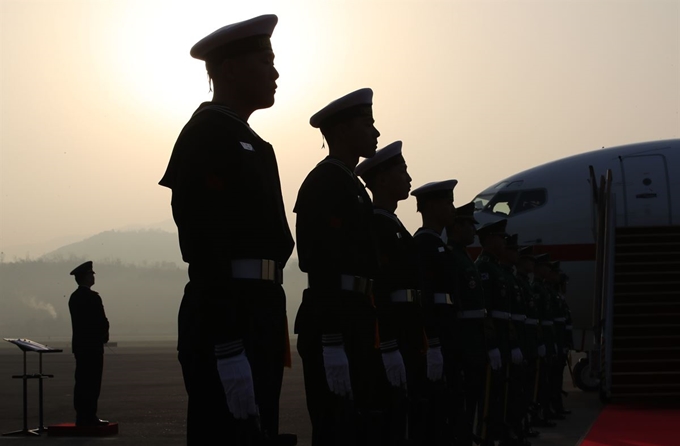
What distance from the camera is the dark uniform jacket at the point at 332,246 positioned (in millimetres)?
5012

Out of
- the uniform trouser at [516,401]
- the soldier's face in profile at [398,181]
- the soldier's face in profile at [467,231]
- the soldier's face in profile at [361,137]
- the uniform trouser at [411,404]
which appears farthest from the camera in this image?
the uniform trouser at [516,401]

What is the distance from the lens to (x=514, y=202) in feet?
59.4

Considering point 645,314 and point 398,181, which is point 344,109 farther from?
point 645,314

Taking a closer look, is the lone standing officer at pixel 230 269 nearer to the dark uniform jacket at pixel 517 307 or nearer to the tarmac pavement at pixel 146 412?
the dark uniform jacket at pixel 517 307

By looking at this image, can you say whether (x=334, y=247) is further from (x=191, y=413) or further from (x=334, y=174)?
(x=191, y=413)

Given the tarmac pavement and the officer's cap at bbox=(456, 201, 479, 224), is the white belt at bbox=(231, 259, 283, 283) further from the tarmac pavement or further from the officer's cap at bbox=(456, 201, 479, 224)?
the tarmac pavement

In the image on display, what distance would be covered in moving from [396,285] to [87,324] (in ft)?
22.7

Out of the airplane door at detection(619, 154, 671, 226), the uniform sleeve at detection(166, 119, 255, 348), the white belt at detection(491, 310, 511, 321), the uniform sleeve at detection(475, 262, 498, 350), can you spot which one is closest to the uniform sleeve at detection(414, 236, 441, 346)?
the uniform sleeve at detection(475, 262, 498, 350)

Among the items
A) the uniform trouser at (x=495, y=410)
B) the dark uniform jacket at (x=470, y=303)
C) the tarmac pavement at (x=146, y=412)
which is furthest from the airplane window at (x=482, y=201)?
the dark uniform jacket at (x=470, y=303)

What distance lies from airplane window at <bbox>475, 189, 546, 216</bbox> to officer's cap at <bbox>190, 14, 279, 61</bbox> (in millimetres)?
14153

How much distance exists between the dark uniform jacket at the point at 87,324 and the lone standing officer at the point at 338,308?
24.9ft

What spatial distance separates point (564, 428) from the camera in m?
12.5

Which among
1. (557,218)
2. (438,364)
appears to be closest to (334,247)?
(438,364)

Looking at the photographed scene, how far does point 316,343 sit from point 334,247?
1.46 ft
